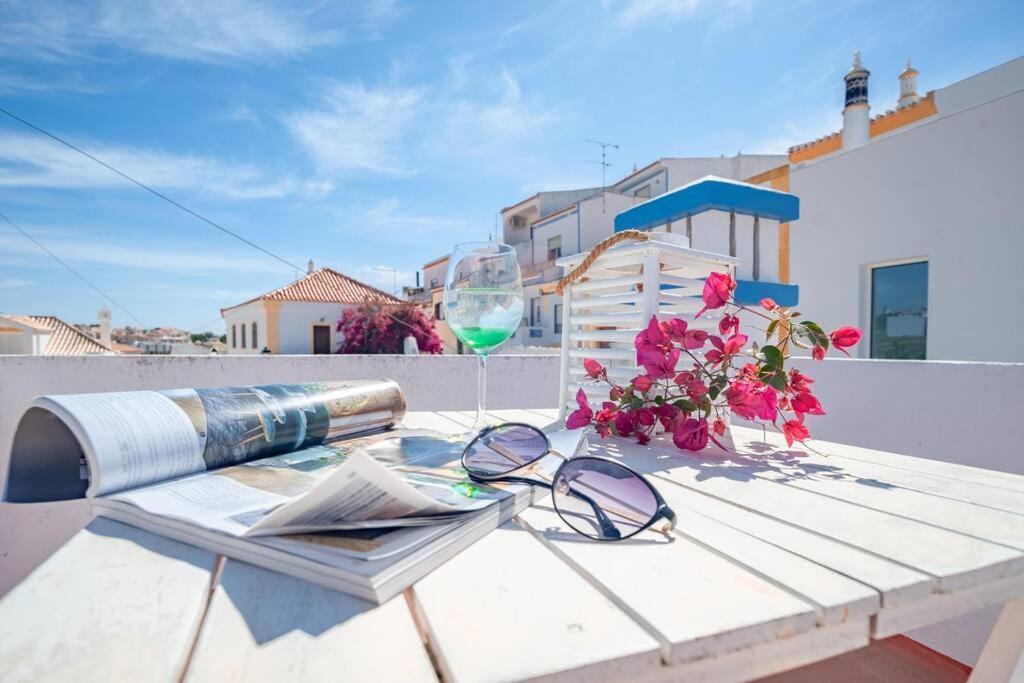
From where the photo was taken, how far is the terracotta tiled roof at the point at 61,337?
17.2 metres

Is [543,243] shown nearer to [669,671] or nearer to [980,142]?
[980,142]

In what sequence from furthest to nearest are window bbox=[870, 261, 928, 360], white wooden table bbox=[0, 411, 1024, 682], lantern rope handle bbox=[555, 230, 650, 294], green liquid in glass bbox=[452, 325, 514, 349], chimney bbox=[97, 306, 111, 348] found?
chimney bbox=[97, 306, 111, 348]
window bbox=[870, 261, 928, 360]
lantern rope handle bbox=[555, 230, 650, 294]
green liquid in glass bbox=[452, 325, 514, 349]
white wooden table bbox=[0, 411, 1024, 682]

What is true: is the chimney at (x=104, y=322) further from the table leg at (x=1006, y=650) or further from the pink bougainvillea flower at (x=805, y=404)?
the table leg at (x=1006, y=650)

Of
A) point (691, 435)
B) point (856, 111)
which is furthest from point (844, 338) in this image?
point (856, 111)

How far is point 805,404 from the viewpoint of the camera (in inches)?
38.9

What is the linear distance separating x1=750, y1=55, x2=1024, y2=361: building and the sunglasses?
21.5ft

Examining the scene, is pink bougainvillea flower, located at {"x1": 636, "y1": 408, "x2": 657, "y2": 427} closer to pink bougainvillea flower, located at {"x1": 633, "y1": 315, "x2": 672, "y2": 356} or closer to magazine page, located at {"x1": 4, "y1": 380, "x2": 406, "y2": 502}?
pink bougainvillea flower, located at {"x1": 633, "y1": 315, "x2": 672, "y2": 356}

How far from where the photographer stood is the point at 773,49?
23.6 feet

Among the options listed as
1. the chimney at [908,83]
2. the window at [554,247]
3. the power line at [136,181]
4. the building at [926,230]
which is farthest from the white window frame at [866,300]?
the power line at [136,181]

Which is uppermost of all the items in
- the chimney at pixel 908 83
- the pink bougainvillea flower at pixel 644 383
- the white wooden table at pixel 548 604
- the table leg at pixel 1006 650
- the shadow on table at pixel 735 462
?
the chimney at pixel 908 83

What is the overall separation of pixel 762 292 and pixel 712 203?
56 cm

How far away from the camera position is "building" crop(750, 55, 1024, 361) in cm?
527

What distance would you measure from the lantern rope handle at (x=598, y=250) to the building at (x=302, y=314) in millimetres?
17677

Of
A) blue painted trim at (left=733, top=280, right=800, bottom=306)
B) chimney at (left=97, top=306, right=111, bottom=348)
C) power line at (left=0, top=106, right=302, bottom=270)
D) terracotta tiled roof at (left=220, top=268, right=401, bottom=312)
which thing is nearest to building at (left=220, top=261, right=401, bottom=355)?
terracotta tiled roof at (left=220, top=268, right=401, bottom=312)
